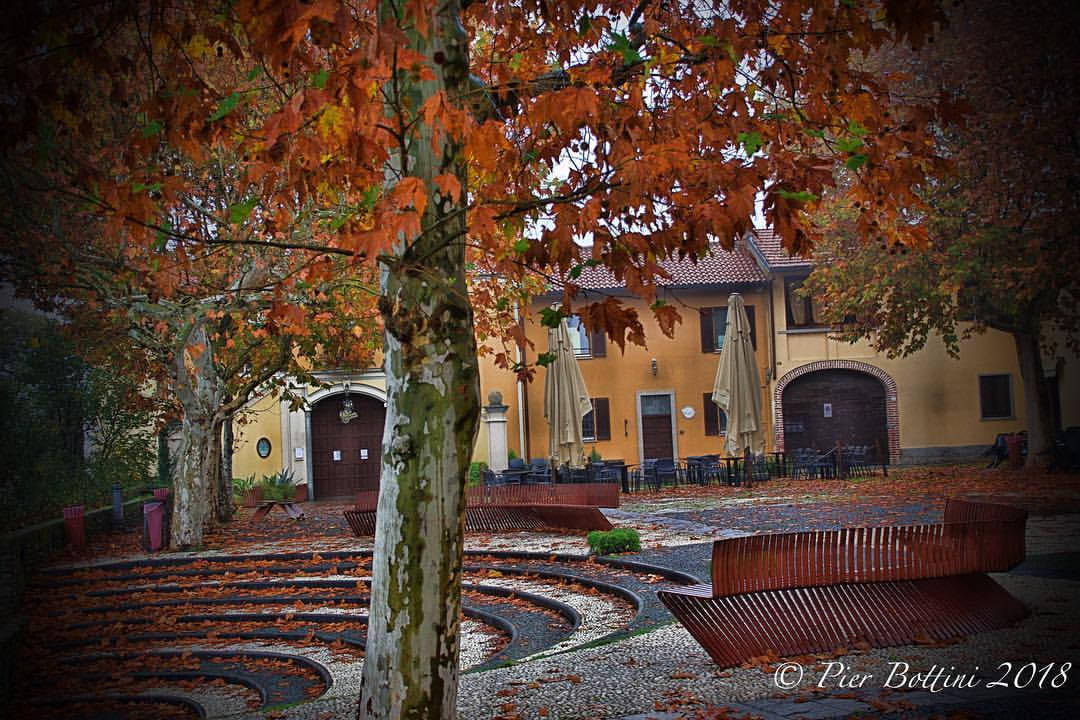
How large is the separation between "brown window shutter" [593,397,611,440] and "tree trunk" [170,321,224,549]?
16265 millimetres

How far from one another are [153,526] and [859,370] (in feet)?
72.4

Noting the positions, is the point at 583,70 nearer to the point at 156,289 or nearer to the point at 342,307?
the point at 156,289

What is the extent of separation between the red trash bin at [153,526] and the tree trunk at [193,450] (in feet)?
0.67

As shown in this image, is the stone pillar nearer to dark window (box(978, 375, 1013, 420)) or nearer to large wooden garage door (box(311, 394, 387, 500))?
large wooden garage door (box(311, 394, 387, 500))

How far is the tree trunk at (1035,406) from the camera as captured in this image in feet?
71.1

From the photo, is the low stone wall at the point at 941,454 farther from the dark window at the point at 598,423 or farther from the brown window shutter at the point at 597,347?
the brown window shutter at the point at 597,347

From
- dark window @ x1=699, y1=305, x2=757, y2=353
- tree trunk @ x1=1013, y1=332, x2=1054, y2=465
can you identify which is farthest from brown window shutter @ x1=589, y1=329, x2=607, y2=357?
tree trunk @ x1=1013, y1=332, x2=1054, y2=465

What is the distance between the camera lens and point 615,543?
12250mm

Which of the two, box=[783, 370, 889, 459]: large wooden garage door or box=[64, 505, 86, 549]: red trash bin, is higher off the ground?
box=[783, 370, 889, 459]: large wooden garage door

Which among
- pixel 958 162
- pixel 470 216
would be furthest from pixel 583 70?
pixel 958 162

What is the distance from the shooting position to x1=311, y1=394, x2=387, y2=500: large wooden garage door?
3030 cm

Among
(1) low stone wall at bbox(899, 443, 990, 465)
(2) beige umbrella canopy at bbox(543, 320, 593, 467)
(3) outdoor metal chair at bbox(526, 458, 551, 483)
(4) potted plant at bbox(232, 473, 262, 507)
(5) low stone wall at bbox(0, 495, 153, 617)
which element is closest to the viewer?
(5) low stone wall at bbox(0, 495, 153, 617)

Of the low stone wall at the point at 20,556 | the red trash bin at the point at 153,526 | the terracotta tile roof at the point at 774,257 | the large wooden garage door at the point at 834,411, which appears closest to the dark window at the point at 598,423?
the large wooden garage door at the point at 834,411

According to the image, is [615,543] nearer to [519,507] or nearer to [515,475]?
[519,507]
